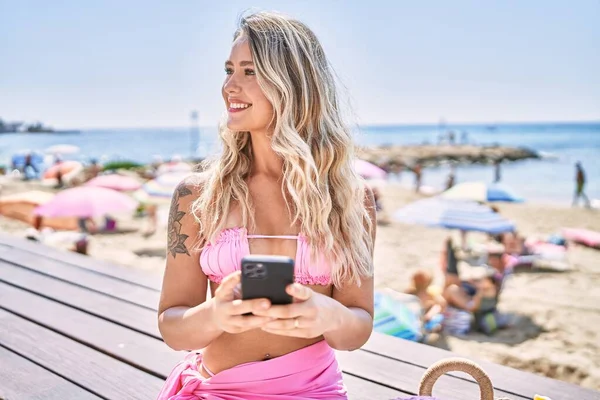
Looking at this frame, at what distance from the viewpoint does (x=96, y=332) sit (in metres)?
2.83

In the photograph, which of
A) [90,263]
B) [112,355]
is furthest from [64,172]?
[112,355]

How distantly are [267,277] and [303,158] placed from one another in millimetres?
722

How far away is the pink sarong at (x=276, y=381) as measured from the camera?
1676 mm

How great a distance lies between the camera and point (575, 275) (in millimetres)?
8516

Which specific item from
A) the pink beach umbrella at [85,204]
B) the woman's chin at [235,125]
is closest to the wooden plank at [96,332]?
the woman's chin at [235,125]

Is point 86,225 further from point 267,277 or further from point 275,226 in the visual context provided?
point 267,277

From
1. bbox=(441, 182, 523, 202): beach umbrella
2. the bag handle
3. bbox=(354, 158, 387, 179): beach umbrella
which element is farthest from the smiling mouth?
bbox=(354, 158, 387, 179): beach umbrella

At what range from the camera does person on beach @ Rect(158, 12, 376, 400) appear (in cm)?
171

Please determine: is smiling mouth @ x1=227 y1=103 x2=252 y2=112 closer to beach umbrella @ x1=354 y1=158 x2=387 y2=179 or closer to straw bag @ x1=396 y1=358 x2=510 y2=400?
straw bag @ x1=396 y1=358 x2=510 y2=400

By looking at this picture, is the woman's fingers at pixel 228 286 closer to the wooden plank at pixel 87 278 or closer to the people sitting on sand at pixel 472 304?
the wooden plank at pixel 87 278

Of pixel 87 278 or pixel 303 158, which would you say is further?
pixel 87 278

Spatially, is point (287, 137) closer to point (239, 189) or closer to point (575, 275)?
Answer: point (239, 189)

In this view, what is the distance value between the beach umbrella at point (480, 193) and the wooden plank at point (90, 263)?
4837 mm

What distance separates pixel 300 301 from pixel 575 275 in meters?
8.45
